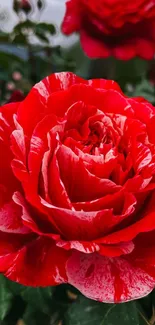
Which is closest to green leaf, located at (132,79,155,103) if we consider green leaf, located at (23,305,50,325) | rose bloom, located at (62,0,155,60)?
rose bloom, located at (62,0,155,60)

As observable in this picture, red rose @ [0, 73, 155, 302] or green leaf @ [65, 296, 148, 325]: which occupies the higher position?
red rose @ [0, 73, 155, 302]

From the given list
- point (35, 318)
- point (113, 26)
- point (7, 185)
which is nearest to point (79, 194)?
point (7, 185)

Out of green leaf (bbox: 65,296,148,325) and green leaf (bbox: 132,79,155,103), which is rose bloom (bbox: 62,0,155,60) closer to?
green leaf (bbox: 132,79,155,103)

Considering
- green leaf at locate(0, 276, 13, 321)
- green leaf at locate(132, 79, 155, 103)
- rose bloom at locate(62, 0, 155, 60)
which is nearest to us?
green leaf at locate(0, 276, 13, 321)

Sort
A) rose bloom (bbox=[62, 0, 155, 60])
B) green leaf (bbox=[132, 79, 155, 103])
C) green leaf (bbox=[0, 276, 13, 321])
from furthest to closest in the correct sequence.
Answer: green leaf (bbox=[132, 79, 155, 103])
rose bloom (bbox=[62, 0, 155, 60])
green leaf (bbox=[0, 276, 13, 321])

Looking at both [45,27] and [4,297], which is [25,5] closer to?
[45,27]

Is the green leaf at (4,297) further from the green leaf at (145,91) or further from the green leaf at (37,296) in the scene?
the green leaf at (145,91)

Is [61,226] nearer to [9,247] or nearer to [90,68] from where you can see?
[9,247]
